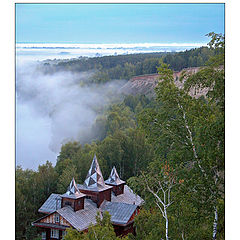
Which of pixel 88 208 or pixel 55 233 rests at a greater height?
pixel 88 208

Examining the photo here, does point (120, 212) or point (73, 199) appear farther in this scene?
point (120, 212)

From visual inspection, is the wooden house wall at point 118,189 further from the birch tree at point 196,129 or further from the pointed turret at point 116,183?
the birch tree at point 196,129

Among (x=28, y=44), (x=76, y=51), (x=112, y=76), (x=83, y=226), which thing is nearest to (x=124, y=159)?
(x=112, y=76)

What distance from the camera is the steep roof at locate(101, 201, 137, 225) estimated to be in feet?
57.1

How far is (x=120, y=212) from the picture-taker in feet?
59.3

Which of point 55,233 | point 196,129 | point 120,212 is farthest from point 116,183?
point 196,129

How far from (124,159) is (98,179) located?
24.5 ft

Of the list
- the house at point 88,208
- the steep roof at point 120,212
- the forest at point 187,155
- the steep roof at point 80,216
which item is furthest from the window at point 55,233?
the forest at point 187,155

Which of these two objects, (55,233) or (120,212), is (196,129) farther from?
(120,212)

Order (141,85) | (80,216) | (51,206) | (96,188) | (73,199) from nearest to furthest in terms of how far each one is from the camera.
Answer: (80,216), (73,199), (51,206), (96,188), (141,85)

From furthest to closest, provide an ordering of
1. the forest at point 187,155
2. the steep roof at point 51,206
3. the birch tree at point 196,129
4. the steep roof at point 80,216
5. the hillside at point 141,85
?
the hillside at point 141,85 < the steep roof at point 51,206 < the steep roof at point 80,216 < the forest at point 187,155 < the birch tree at point 196,129

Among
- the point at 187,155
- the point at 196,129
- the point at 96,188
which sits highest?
the point at 196,129

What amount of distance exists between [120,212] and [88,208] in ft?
5.79

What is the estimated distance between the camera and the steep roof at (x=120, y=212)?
17.4 meters
